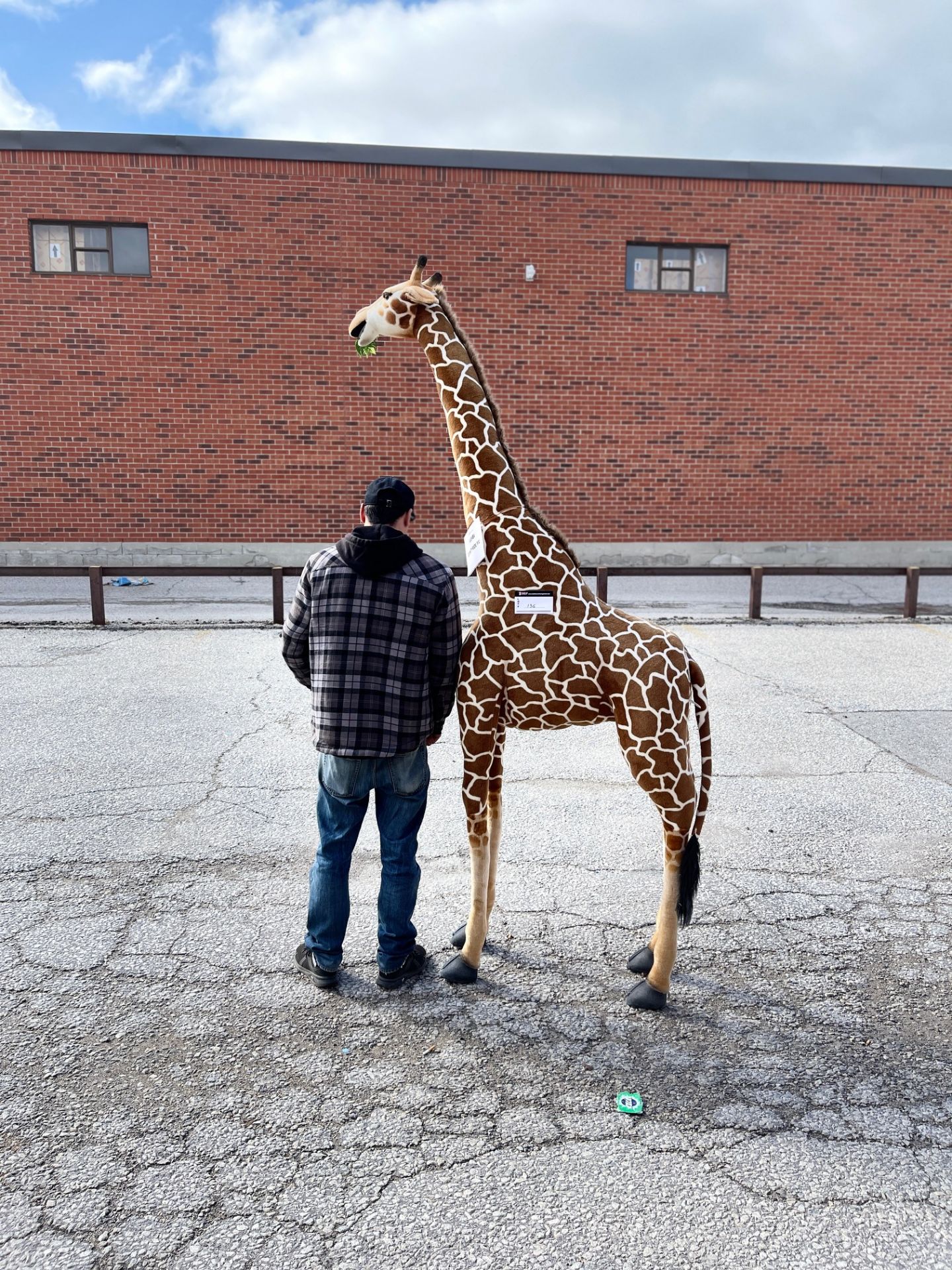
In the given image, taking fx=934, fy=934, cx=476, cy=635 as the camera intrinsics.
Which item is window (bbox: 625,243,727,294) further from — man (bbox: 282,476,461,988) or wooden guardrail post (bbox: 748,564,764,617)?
man (bbox: 282,476,461,988)

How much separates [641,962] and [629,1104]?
32.0 inches

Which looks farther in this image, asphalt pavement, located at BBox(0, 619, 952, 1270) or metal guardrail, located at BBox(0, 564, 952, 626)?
metal guardrail, located at BBox(0, 564, 952, 626)

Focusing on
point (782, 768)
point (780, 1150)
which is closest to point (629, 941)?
point (780, 1150)

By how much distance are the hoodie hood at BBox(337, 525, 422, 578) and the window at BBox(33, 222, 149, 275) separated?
12320 mm

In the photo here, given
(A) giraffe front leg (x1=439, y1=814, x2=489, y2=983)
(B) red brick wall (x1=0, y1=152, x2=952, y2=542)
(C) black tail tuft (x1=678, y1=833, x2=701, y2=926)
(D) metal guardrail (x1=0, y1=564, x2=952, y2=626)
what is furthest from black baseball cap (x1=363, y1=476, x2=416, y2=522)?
(B) red brick wall (x1=0, y1=152, x2=952, y2=542)

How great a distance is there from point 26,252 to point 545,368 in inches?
304

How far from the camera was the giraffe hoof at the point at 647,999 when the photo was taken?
3506mm

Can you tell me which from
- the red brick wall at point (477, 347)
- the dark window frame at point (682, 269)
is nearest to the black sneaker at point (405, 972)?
the red brick wall at point (477, 347)

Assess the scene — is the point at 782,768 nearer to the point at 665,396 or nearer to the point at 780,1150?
the point at 780,1150

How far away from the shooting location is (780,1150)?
279cm

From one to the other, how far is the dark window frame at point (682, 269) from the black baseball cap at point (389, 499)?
12052 millimetres

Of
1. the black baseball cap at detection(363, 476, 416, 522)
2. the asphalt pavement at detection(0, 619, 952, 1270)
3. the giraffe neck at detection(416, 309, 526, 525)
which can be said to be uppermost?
the giraffe neck at detection(416, 309, 526, 525)

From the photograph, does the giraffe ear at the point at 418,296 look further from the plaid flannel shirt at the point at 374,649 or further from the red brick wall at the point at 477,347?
the red brick wall at the point at 477,347

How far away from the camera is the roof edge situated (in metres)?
13.3
